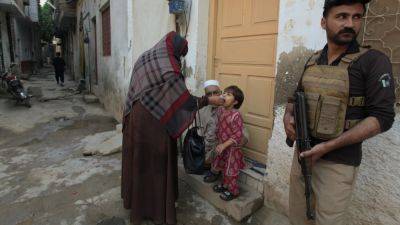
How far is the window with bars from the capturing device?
8.30 meters

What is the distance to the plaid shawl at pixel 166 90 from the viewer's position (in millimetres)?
2594

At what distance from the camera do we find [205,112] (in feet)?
11.1

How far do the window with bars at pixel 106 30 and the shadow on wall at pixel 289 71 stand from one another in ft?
21.7

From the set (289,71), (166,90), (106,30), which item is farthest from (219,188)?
(106,30)

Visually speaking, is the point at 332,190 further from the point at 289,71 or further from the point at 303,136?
the point at 289,71

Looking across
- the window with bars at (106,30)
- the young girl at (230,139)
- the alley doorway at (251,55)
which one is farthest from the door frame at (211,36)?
the window with bars at (106,30)

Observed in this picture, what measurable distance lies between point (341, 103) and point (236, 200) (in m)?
1.69

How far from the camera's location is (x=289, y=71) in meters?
2.70

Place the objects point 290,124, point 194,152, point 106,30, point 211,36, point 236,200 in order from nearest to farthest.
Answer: point 290,124 < point 194,152 < point 236,200 < point 211,36 < point 106,30

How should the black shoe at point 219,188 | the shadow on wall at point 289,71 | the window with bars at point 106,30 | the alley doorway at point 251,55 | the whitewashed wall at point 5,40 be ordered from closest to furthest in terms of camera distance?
the shadow on wall at point 289,71
the black shoe at point 219,188
the alley doorway at point 251,55
the window with bars at point 106,30
the whitewashed wall at point 5,40

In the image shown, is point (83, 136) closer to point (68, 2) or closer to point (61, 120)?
point (61, 120)

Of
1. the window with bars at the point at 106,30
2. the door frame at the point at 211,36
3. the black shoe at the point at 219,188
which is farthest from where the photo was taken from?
the window with bars at the point at 106,30

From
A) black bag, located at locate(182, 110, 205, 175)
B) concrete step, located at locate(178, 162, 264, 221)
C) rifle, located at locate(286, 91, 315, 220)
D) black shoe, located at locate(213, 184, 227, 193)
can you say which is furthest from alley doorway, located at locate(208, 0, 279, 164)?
rifle, located at locate(286, 91, 315, 220)

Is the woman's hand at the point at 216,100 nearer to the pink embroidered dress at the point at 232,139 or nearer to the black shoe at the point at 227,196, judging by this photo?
the pink embroidered dress at the point at 232,139
